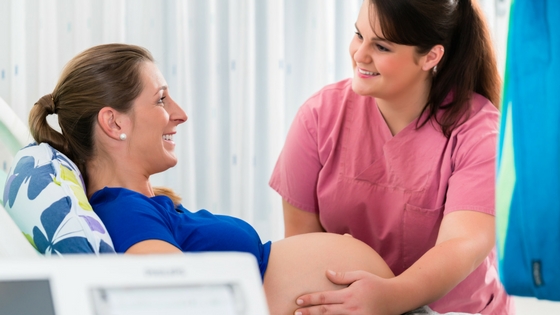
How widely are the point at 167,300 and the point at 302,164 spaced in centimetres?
129

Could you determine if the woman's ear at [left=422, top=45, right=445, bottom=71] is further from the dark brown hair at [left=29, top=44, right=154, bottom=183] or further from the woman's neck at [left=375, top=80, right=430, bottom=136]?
the dark brown hair at [left=29, top=44, right=154, bottom=183]

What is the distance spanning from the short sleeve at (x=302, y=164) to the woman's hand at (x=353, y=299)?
18.3 inches

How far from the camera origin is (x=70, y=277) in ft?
1.74

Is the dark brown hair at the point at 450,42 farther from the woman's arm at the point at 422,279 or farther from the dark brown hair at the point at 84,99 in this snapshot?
the dark brown hair at the point at 84,99

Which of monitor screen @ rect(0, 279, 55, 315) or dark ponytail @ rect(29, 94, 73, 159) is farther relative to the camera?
dark ponytail @ rect(29, 94, 73, 159)

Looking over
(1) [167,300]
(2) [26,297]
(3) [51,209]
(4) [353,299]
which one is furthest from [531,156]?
(3) [51,209]

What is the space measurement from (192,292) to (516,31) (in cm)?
42

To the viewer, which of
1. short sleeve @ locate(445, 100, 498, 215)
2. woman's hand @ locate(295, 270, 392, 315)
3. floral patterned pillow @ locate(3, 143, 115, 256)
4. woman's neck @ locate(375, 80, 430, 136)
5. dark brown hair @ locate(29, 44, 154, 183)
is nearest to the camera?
floral patterned pillow @ locate(3, 143, 115, 256)

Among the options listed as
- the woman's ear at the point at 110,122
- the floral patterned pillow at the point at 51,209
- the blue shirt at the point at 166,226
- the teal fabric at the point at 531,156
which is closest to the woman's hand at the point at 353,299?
the blue shirt at the point at 166,226

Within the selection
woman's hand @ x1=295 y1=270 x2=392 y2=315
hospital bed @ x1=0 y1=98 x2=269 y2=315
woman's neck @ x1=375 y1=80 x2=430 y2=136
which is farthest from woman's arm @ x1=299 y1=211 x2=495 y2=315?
hospital bed @ x1=0 y1=98 x2=269 y2=315

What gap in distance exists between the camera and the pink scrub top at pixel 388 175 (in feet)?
5.43

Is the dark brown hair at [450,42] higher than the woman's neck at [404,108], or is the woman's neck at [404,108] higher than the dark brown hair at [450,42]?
the dark brown hair at [450,42]

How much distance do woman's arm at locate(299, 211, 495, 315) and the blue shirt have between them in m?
0.18

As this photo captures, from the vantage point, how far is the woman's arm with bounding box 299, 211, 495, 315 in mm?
1338
